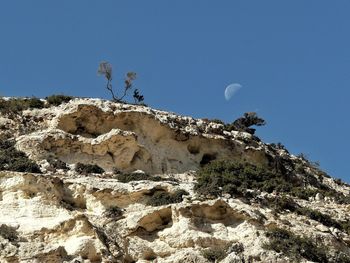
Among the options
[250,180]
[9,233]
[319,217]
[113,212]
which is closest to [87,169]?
[113,212]

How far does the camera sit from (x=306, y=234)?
31.1m

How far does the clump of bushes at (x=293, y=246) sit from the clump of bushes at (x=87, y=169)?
9.60 m

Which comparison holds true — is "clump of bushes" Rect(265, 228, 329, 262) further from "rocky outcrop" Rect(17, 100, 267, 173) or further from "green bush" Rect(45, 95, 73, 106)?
"green bush" Rect(45, 95, 73, 106)

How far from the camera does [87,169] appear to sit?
3616 cm

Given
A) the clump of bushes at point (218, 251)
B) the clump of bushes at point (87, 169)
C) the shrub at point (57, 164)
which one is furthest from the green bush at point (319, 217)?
the shrub at point (57, 164)

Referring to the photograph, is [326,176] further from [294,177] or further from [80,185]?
[80,185]

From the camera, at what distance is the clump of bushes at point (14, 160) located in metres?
34.0

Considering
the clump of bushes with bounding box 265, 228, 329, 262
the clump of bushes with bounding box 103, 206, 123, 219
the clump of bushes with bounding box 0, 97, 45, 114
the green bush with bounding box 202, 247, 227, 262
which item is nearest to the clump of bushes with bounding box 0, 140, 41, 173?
the clump of bushes with bounding box 0, 97, 45, 114

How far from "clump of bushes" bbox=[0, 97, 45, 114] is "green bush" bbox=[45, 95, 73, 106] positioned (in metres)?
0.49

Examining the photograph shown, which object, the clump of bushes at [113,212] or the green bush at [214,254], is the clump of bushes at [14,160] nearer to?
the clump of bushes at [113,212]

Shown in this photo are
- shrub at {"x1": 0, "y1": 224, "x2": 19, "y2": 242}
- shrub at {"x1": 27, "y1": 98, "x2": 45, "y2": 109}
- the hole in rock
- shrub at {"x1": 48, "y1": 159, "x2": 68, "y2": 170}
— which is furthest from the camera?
the hole in rock

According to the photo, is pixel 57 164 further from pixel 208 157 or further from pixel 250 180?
pixel 208 157

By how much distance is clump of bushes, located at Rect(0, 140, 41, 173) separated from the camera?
1337 inches

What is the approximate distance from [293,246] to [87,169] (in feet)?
35.9
